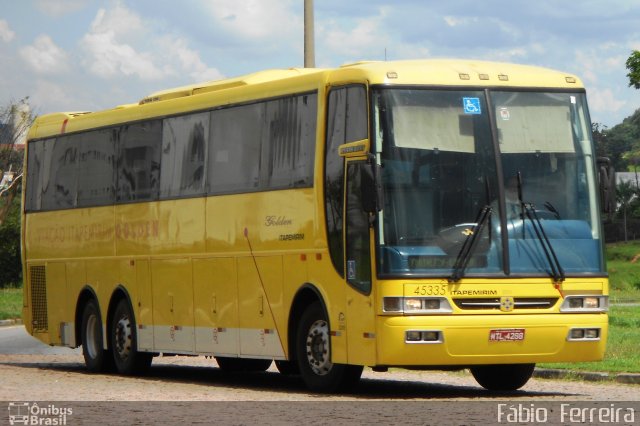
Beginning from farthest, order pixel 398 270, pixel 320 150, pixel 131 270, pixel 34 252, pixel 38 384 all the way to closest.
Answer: pixel 34 252 → pixel 131 270 → pixel 38 384 → pixel 320 150 → pixel 398 270

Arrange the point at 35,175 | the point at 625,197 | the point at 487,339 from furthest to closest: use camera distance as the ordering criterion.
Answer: the point at 625,197 < the point at 35,175 < the point at 487,339

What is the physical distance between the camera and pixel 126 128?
884 inches

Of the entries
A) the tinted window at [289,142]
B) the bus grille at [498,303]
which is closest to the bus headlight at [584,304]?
the bus grille at [498,303]

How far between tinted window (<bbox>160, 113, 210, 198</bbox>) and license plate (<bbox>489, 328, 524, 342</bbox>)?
5.50 meters

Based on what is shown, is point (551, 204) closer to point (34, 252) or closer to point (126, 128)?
point (126, 128)

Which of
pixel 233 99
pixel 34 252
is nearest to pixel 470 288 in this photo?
pixel 233 99

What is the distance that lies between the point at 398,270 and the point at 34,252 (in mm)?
11182

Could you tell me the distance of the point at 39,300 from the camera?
25000 mm

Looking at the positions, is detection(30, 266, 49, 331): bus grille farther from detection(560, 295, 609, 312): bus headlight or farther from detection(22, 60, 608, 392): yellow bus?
detection(560, 295, 609, 312): bus headlight

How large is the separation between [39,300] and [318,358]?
30.1 feet

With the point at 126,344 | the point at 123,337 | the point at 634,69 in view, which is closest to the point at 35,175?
the point at 123,337

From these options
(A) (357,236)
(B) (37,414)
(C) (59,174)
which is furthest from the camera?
(C) (59,174)

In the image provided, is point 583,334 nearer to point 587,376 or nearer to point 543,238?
point 543,238

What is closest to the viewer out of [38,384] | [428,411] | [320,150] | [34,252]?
[428,411]
